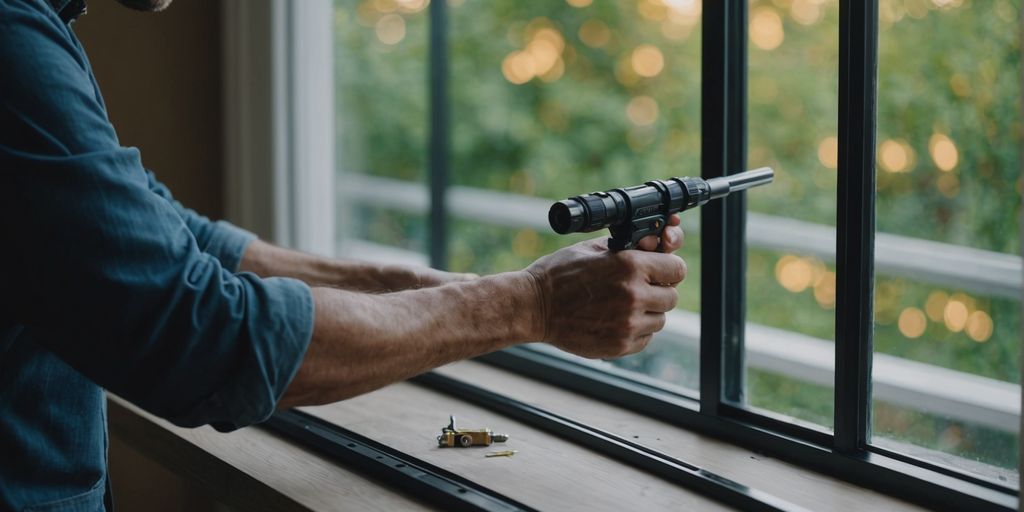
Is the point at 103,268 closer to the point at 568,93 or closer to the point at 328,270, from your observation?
the point at 328,270

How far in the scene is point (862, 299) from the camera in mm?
1271

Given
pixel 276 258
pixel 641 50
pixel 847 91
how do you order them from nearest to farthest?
pixel 847 91 < pixel 276 258 < pixel 641 50

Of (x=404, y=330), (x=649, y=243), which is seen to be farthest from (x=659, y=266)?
(x=404, y=330)

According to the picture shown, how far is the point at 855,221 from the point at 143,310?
0.90 metres

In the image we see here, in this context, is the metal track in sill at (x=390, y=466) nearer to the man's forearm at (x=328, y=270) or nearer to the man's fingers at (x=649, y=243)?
the man's forearm at (x=328, y=270)

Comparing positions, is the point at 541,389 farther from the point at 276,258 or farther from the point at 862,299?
the point at 862,299

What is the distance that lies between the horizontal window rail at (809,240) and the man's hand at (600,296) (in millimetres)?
800

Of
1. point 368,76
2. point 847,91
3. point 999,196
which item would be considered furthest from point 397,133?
point 847,91

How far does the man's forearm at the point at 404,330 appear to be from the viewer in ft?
3.32

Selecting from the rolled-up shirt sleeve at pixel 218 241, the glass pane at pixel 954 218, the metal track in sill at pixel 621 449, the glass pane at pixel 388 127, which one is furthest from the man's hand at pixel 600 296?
the glass pane at pixel 388 127

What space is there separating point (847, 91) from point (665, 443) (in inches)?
22.8

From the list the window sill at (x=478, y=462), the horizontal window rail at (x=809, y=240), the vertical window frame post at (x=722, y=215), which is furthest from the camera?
the horizontal window rail at (x=809, y=240)

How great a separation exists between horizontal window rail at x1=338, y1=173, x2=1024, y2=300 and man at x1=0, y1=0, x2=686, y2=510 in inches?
35.0

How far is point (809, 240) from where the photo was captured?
3650mm
